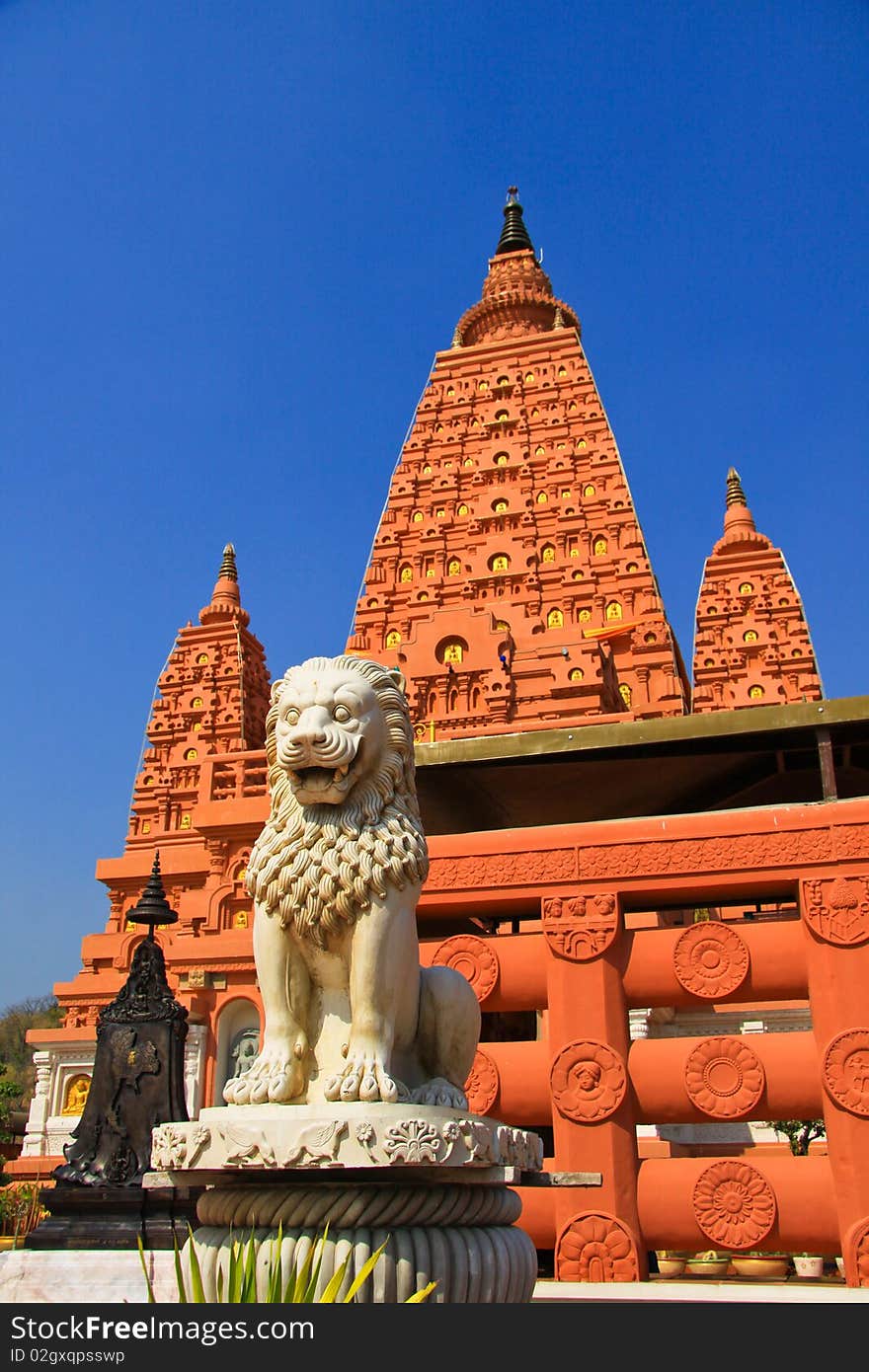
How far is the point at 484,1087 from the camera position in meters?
10.1

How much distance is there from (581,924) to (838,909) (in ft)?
7.59

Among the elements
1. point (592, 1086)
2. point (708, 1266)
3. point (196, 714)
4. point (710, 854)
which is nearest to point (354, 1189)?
point (592, 1086)

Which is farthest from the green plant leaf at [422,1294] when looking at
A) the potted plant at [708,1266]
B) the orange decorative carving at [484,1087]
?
the potted plant at [708,1266]

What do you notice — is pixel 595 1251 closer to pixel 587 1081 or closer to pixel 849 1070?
pixel 587 1081

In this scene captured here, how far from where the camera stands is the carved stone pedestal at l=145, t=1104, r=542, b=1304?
13.7ft

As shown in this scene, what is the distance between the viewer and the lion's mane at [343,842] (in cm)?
494

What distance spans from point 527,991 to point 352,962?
19.5 ft

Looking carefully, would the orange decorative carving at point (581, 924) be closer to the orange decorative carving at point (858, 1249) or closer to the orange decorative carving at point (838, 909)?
the orange decorative carving at point (838, 909)

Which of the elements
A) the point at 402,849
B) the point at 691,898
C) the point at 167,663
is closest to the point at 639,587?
the point at 167,663

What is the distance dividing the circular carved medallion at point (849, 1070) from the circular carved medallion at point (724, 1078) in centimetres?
60

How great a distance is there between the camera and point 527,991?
10422 mm

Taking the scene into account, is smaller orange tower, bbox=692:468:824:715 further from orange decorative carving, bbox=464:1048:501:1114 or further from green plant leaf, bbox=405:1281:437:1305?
green plant leaf, bbox=405:1281:437:1305

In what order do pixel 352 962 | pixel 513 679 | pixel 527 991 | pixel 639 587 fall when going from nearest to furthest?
pixel 352 962
pixel 527 991
pixel 513 679
pixel 639 587
